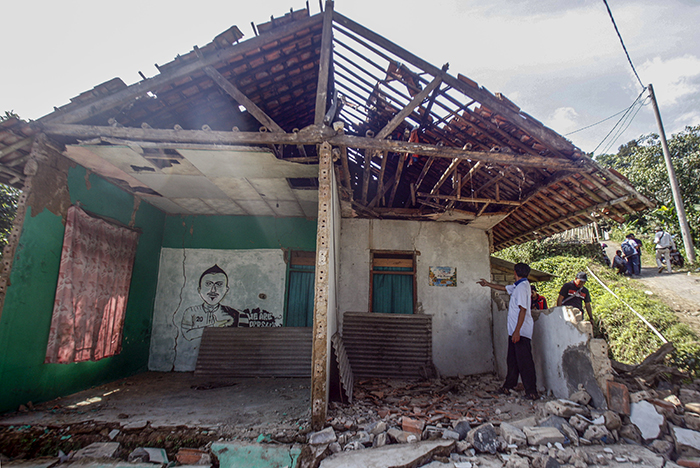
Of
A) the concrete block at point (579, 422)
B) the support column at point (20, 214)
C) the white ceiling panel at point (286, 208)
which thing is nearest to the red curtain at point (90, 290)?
the support column at point (20, 214)

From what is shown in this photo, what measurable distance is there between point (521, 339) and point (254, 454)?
3.72m

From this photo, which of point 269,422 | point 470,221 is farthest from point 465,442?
point 470,221

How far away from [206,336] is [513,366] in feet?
18.8

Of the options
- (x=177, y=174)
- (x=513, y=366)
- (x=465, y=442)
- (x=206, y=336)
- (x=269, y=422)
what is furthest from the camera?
(x=206, y=336)

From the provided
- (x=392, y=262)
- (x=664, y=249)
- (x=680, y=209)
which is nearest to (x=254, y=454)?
(x=392, y=262)

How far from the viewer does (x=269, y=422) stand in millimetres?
3705

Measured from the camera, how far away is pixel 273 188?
245 inches

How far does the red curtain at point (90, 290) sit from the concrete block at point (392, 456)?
451cm

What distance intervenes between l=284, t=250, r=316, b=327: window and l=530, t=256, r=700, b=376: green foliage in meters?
6.97

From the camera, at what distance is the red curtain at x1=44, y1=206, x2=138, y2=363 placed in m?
4.93

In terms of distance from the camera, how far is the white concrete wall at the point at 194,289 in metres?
7.12

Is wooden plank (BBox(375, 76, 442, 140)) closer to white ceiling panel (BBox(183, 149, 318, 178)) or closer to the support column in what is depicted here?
white ceiling panel (BBox(183, 149, 318, 178))

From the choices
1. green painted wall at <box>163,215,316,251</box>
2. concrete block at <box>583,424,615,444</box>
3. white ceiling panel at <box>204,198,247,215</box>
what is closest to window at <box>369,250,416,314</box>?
green painted wall at <box>163,215,316,251</box>

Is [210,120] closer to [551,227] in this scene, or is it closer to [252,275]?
[252,275]
